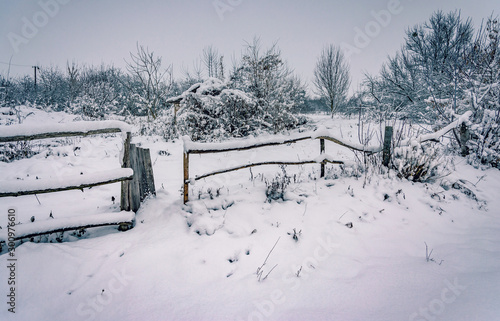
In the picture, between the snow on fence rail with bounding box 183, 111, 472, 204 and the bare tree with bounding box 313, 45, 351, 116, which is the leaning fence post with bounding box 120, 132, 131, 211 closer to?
the snow on fence rail with bounding box 183, 111, 472, 204

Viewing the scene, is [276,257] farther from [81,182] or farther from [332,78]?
[332,78]

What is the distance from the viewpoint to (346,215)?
10.5 ft

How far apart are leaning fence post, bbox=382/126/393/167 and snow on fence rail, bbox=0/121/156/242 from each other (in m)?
4.60

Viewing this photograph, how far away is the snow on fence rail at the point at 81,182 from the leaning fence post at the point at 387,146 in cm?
460

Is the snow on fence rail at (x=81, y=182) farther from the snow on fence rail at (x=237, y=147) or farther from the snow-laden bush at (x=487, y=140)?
the snow-laden bush at (x=487, y=140)

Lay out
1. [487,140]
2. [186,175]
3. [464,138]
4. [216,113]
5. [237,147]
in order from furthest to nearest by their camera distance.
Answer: [216,113]
[464,138]
[487,140]
[237,147]
[186,175]

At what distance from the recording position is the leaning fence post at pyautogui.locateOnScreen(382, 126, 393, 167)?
4.31 meters

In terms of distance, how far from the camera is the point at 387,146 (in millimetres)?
4391

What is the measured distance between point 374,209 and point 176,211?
3.08 metres

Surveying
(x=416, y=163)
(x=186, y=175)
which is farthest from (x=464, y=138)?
(x=186, y=175)

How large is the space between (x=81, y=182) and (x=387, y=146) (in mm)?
5154

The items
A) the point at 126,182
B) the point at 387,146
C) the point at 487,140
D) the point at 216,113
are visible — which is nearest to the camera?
the point at 126,182

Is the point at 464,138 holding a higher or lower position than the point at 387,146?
higher

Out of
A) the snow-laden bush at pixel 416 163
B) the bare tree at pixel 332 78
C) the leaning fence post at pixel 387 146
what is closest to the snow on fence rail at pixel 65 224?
the leaning fence post at pixel 387 146
